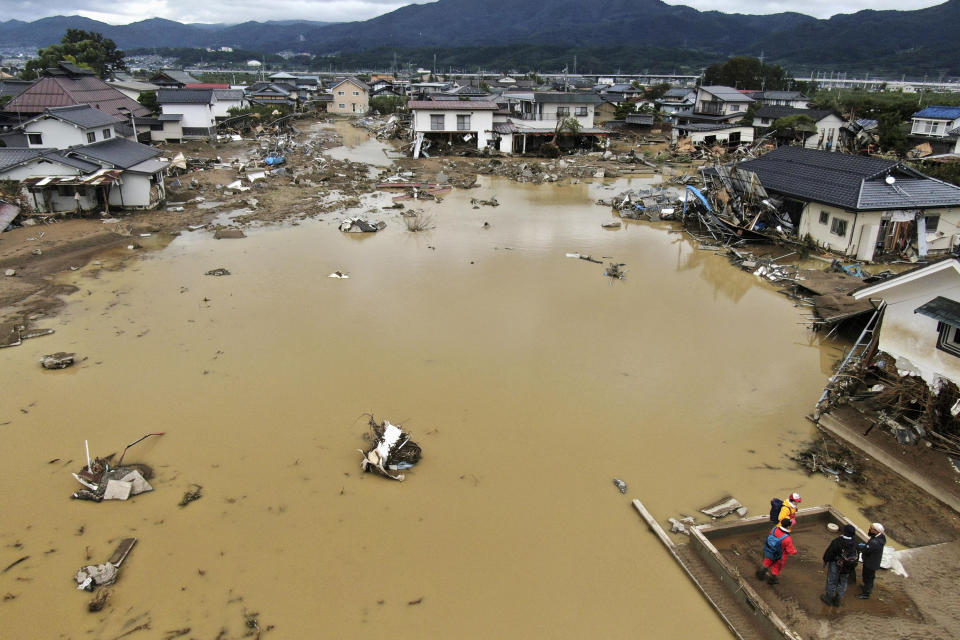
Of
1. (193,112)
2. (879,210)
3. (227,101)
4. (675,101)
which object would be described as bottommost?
(879,210)

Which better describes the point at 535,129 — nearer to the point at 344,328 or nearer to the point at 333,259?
the point at 333,259

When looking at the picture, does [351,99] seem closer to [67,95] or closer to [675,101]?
[675,101]

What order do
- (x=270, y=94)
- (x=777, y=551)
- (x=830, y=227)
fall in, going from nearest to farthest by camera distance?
(x=777, y=551) → (x=830, y=227) → (x=270, y=94)

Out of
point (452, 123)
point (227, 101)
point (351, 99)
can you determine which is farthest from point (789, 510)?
point (351, 99)

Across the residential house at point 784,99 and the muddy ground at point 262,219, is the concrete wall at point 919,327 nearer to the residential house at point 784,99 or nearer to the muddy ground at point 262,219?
the muddy ground at point 262,219

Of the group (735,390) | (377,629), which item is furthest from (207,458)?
(735,390)

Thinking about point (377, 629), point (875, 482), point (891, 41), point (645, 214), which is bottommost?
point (377, 629)
